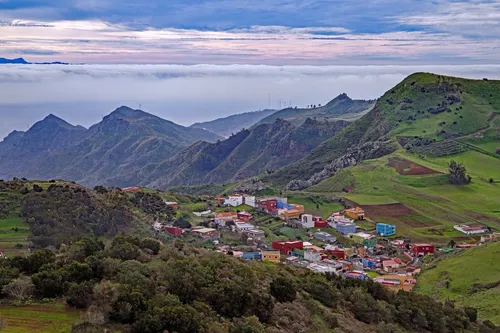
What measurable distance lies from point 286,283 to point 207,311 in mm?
5893

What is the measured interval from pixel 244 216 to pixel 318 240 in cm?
1231

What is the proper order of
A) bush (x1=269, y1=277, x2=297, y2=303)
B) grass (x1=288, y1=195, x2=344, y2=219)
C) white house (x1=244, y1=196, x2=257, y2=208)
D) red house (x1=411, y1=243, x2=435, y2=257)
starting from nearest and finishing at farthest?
bush (x1=269, y1=277, x2=297, y2=303)
red house (x1=411, y1=243, x2=435, y2=257)
grass (x1=288, y1=195, x2=344, y2=219)
white house (x1=244, y1=196, x2=257, y2=208)

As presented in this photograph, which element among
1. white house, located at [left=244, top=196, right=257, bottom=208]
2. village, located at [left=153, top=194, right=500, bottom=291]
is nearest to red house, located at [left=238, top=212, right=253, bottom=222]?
village, located at [left=153, top=194, right=500, bottom=291]

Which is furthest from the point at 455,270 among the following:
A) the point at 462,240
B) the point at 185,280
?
the point at 185,280

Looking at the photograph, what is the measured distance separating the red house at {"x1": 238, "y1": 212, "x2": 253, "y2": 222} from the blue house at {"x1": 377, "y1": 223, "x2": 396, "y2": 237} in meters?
17.9

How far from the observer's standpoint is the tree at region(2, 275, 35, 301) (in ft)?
61.0

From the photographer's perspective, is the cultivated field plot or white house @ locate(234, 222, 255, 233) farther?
the cultivated field plot

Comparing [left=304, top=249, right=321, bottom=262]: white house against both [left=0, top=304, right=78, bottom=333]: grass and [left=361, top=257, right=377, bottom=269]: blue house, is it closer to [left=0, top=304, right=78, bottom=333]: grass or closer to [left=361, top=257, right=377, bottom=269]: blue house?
[left=361, top=257, right=377, bottom=269]: blue house

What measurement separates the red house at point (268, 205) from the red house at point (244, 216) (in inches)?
163

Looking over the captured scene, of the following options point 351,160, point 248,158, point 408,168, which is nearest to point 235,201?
point 408,168

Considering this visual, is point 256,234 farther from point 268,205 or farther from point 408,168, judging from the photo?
point 408,168

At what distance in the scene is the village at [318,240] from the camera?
167 feet

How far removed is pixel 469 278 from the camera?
1756 inches

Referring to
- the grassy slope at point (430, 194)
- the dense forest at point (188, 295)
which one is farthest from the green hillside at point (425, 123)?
the dense forest at point (188, 295)
